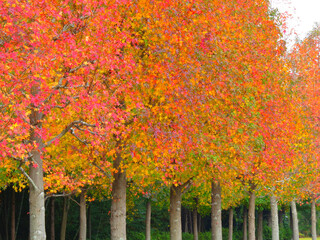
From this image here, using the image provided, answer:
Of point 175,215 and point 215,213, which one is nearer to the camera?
point 175,215

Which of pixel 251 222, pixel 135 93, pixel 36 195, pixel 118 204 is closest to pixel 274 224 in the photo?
pixel 251 222

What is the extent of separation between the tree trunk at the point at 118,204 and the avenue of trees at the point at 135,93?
0.04 m

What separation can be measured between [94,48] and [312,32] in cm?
3878

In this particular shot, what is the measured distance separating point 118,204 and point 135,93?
4.44m

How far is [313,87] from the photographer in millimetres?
41000

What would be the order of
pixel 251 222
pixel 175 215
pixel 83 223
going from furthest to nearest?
pixel 83 223 → pixel 251 222 → pixel 175 215

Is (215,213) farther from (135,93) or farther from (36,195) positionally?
(36,195)

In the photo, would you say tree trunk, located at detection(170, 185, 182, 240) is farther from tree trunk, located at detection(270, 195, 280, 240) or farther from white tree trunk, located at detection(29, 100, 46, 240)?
tree trunk, located at detection(270, 195, 280, 240)

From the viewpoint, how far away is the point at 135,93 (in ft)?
53.2

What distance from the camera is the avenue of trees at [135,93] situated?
12.2 metres

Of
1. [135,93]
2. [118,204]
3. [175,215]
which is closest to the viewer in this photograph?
[135,93]

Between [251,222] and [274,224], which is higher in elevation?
[251,222]

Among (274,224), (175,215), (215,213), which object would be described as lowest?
(274,224)

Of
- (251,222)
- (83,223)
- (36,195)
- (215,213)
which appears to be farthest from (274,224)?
(36,195)
